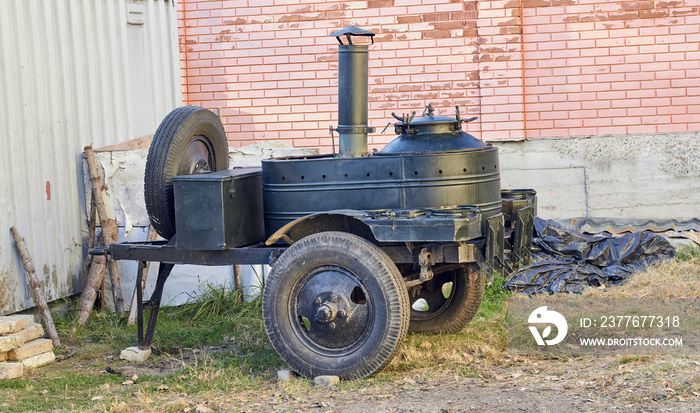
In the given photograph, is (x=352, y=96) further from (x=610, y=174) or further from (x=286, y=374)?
(x=610, y=174)

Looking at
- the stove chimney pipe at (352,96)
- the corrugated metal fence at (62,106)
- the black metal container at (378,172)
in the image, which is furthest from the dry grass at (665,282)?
the corrugated metal fence at (62,106)

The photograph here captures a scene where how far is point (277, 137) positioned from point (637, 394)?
5709mm

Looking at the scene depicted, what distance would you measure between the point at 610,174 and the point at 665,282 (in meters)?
1.89

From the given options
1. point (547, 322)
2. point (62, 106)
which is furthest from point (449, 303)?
point (62, 106)

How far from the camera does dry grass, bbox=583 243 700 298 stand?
22.1 ft

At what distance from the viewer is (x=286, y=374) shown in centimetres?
514

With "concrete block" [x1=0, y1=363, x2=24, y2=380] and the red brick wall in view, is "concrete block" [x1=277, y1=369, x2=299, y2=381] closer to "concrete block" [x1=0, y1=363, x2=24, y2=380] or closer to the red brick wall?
"concrete block" [x1=0, y1=363, x2=24, y2=380]

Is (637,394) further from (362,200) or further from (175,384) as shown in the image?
(175,384)

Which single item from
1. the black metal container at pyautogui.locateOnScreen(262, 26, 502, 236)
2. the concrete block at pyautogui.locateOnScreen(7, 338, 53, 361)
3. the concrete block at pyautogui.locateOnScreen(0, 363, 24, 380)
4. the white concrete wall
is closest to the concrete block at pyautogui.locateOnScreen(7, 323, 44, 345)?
the concrete block at pyautogui.locateOnScreen(7, 338, 53, 361)

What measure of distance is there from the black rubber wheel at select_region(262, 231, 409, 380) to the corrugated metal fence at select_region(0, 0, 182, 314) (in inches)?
114

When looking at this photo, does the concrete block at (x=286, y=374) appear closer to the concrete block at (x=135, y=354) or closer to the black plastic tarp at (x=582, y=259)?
the concrete block at (x=135, y=354)

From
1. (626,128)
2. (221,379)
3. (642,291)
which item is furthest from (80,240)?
(626,128)

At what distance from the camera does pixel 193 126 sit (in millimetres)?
5777

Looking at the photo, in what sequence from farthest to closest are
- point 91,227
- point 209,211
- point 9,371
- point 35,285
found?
point 91,227, point 35,285, point 9,371, point 209,211
